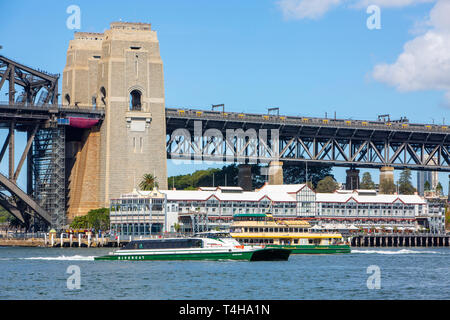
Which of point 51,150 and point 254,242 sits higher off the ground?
point 51,150

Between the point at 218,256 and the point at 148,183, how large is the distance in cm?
6013

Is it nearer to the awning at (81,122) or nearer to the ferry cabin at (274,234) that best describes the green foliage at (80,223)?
the awning at (81,122)

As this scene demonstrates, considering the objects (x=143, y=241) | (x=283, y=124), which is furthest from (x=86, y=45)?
(x=143, y=241)

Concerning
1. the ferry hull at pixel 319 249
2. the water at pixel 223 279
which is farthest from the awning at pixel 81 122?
the water at pixel 223 279

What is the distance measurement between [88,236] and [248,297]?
86602 millimetres

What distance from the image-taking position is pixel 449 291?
247 feet

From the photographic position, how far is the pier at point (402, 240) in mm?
170875

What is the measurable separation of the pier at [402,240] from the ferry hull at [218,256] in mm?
60442

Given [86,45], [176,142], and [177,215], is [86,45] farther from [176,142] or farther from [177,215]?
[177,215]

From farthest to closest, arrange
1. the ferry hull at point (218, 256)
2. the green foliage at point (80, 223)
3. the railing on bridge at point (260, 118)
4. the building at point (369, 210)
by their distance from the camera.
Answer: the building at point (369, 210) < the railing on bridge at point (260, 118) < the green foliage at point (80, 223) < the ferry hull at point (218, 256)

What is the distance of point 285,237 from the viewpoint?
130m

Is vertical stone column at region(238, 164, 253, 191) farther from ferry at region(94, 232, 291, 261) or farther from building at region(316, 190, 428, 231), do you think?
ferry at region(94, 232, 291, 261)

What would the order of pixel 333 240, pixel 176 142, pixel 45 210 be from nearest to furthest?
pixel 333 240 → pixel 45 210 → pixel 176 142

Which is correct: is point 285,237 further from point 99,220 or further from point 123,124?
point 123,124
